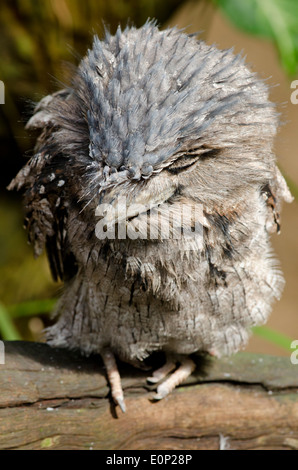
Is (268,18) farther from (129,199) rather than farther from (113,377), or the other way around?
(113,377)

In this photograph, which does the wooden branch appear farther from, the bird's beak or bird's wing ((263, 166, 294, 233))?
the bird's beak

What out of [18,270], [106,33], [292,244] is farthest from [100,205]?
[292,244]

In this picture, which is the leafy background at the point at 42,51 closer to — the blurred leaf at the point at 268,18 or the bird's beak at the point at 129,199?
the blurred leaf at the point at 268,18

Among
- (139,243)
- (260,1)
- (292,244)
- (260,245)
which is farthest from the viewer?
(292,244)

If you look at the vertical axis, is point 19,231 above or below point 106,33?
below

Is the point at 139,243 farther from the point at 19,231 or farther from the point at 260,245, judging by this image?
the point at 19,231

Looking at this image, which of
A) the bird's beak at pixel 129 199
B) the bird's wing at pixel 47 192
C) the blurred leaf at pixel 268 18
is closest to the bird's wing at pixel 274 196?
the bird's beak at pixel 129 199
